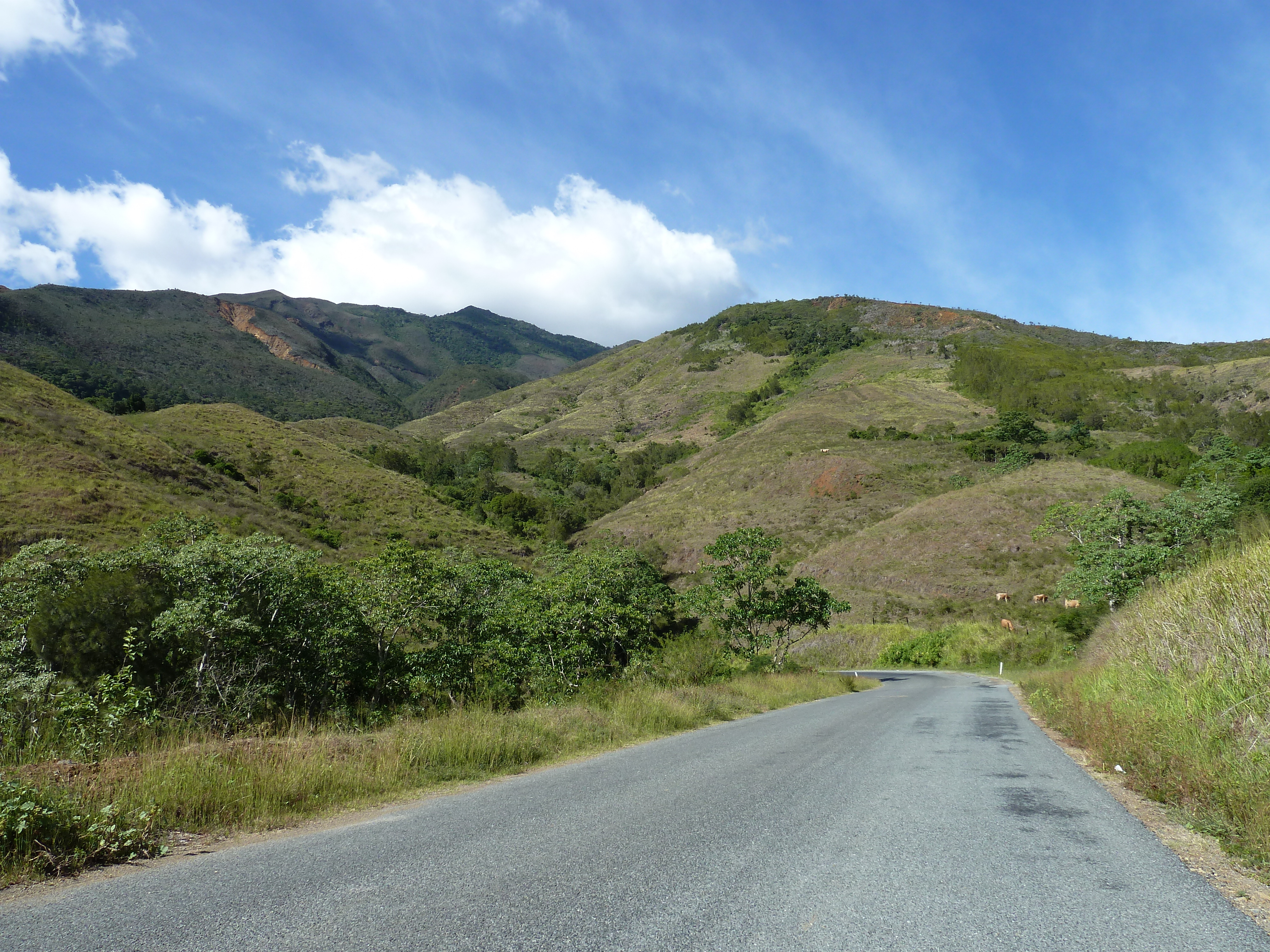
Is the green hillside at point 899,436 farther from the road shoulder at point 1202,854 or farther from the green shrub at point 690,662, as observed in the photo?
the road shoulder at point 1202,854

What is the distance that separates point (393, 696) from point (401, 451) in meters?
105

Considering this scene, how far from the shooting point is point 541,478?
11381cm

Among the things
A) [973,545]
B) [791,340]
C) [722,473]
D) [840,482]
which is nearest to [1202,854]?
[973,545]

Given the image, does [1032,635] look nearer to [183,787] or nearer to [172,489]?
[183,787]

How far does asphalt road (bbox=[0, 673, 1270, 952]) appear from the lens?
320 centimetres

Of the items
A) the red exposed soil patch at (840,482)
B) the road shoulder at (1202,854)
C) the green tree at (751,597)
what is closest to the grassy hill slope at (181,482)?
the green tree at (751,597)

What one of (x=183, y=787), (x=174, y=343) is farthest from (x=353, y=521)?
(x=174, y=343)

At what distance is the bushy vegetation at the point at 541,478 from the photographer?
287 ft

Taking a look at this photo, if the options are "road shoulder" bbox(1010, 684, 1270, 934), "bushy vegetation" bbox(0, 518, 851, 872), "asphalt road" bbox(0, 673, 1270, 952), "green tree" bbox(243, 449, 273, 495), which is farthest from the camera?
"green tree" bbox(243, 449, 273, 495)

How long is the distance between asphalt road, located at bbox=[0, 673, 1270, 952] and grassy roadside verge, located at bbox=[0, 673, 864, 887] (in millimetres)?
600

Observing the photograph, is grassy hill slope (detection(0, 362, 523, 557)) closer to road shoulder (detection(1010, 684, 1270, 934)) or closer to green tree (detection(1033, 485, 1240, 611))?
road shoulder (detection(1010, 684, 1270, 934))

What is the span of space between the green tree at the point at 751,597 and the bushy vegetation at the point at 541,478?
4931cm

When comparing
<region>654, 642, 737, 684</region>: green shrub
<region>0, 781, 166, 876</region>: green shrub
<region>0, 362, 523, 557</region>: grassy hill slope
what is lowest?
<region>654, 642, 737, 684</region>: green shrub

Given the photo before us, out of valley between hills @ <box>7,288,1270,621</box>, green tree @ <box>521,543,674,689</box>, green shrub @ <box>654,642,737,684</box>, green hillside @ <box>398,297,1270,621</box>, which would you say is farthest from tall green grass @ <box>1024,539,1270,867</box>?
green hillside @ <box>398,297,1270,621</box>
